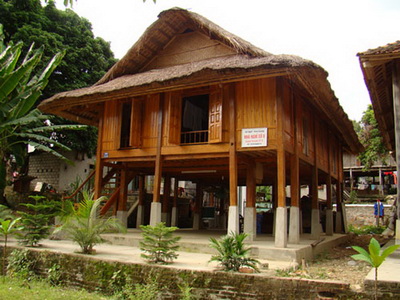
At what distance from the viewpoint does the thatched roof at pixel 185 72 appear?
9.19 metres

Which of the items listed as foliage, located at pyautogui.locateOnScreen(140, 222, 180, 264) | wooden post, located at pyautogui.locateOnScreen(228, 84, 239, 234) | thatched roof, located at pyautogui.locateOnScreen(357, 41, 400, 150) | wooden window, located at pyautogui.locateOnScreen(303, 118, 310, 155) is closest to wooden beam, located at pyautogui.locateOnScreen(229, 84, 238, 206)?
wooden post, located at pyautogui.locateOnScreen(228, 84, 239, 234)

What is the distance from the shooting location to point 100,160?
12.6 meters

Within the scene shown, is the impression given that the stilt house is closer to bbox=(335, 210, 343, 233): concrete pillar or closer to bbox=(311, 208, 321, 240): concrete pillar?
bbox=(311, 208, 321, 240): concrete pillar

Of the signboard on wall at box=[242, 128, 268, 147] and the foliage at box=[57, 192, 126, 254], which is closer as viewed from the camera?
the foliage at box=[57, 192, 126, 254]

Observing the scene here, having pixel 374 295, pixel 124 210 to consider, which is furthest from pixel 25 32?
pixel 374 295

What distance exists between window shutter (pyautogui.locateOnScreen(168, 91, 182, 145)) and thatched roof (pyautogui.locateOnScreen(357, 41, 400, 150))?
5.11m

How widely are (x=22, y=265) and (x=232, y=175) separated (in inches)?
212

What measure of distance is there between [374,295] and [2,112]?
11.9m

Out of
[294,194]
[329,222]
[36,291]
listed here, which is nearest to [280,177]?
[294,194]

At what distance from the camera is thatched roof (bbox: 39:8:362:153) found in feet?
30.1

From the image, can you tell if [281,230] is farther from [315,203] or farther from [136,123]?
[136,123]

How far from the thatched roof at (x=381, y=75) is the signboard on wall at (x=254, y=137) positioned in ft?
9.03

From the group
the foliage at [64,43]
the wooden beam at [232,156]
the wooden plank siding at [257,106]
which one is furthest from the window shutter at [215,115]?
the foliage at [64,43]

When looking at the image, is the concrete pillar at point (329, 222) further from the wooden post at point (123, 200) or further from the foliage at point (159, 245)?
the foliage at point (159, 245)
